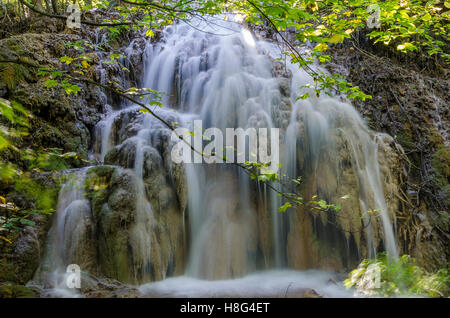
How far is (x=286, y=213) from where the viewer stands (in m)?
5.57

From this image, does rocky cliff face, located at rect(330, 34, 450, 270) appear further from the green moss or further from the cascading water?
the green moss

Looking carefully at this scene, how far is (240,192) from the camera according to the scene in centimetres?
570

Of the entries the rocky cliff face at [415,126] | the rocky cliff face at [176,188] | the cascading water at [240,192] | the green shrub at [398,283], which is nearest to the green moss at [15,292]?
the rocky cliff face at [176,188]

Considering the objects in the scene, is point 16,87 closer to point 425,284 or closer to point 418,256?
point 425,284

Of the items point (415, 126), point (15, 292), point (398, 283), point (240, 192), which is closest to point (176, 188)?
point (240, 192)

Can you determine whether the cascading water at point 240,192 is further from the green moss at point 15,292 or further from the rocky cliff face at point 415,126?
the green moss at point 15,292

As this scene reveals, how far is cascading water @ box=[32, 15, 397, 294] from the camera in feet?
15.0

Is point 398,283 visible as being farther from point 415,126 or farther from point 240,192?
point 415,126

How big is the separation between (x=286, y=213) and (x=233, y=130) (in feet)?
7.05

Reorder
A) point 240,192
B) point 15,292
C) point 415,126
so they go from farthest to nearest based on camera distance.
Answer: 1. point 415,126
2. point 240,192
3. point 15,292

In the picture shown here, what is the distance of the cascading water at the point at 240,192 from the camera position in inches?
180

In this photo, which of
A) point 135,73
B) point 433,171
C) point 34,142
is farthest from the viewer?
point 135,73

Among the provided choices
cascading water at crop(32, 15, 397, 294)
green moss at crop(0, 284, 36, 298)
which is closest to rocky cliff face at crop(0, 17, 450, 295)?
cascading water at crop(32, 15, 397, 294)

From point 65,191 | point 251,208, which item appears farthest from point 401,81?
point 65,191
